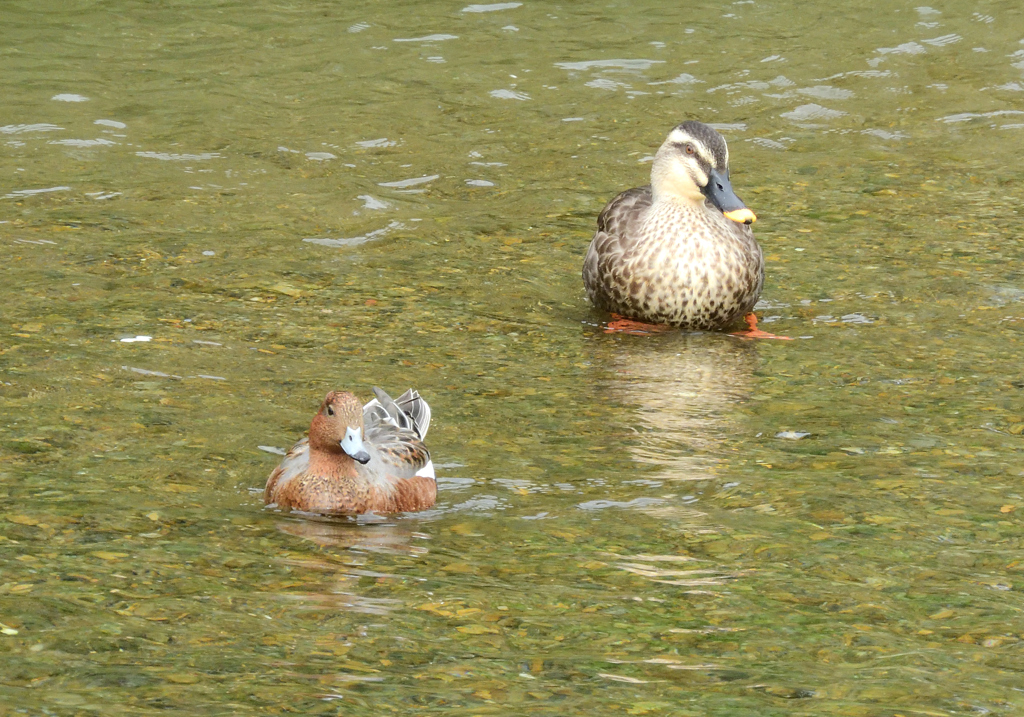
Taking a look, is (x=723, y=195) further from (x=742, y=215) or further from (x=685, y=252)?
(x=685, y=252)

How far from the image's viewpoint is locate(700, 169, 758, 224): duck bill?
32.8 feet

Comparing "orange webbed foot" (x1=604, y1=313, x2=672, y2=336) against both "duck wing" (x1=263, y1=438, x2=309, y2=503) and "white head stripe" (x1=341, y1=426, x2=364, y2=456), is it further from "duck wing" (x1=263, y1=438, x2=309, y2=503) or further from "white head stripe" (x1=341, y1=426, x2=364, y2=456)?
"white head stripe" (x1=341, y1=426, x2=364, y2=456)

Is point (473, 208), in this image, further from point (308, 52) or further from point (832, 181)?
point (308, 52)

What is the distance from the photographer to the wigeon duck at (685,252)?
999 cm

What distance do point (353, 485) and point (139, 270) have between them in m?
4.24

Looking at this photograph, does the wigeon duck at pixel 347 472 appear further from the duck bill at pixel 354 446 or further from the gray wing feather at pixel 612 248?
the gray wing feather at pixel 612 248

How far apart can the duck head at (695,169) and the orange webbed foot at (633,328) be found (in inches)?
34.8

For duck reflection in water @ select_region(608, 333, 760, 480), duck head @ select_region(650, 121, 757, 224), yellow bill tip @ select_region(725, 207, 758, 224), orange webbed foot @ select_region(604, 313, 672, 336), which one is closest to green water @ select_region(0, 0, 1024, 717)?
duck reflection in water @ select_region(608, 333, 760, 480)

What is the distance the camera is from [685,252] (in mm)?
10062

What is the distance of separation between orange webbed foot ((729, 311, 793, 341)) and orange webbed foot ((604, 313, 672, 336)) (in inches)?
19.1

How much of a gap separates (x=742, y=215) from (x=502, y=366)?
2.00 meters

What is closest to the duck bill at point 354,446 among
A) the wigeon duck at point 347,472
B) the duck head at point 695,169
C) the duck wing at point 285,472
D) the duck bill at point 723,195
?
the wigeon duck at point 347,472

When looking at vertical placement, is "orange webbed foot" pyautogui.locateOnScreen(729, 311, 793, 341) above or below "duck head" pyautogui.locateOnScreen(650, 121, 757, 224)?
below

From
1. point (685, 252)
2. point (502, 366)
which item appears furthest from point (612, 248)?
point (502, 366)
